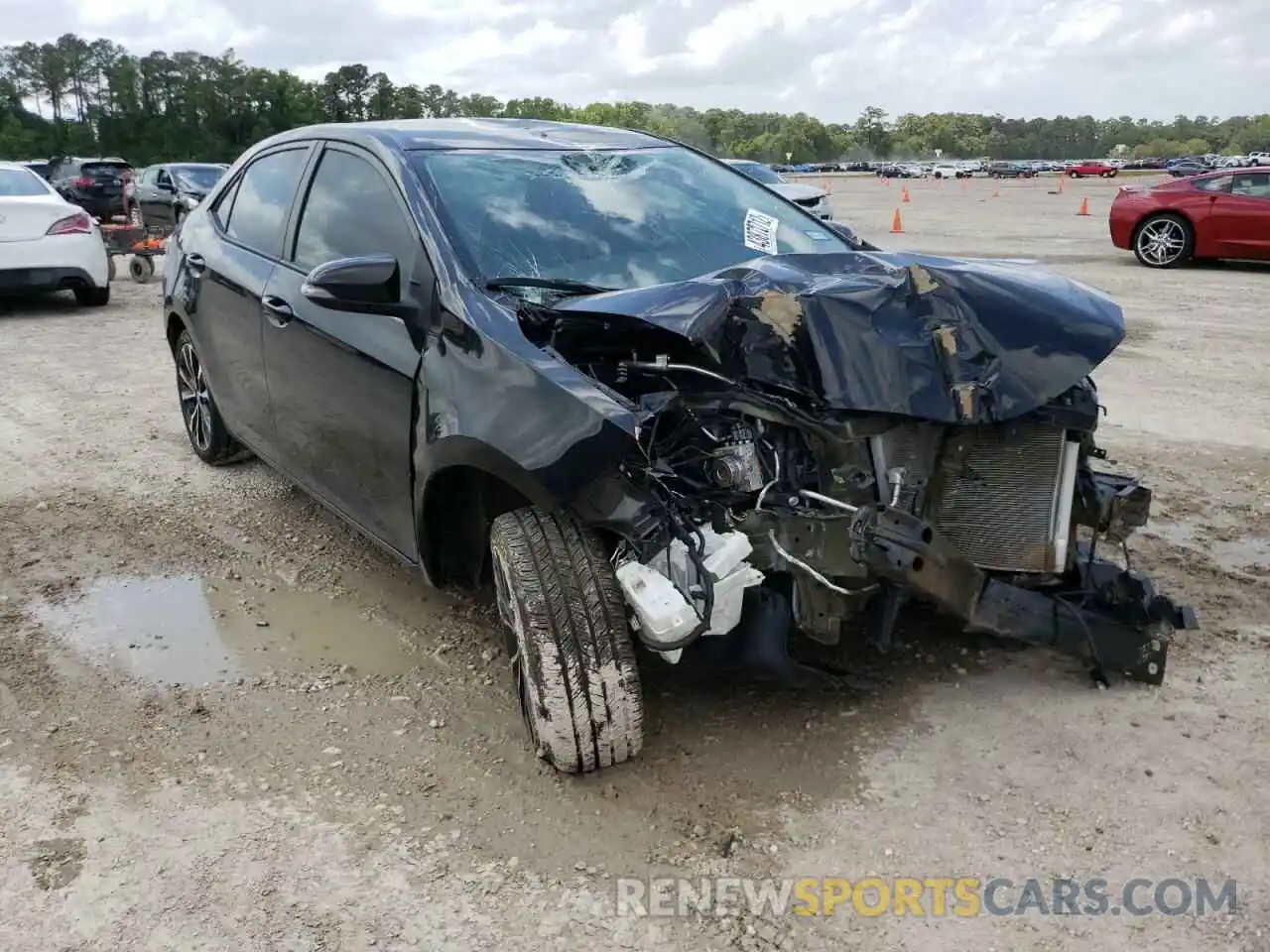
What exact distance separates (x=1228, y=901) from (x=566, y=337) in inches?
81.7

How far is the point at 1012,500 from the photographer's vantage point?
3121mm

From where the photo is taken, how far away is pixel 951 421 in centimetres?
279

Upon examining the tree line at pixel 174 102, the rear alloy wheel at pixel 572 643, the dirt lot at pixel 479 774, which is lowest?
the dirt lot at pixel 479 774

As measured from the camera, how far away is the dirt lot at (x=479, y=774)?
2449 millimetres

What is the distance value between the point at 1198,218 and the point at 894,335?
41.7 ft

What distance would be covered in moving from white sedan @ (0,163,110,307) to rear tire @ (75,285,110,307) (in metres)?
0.07

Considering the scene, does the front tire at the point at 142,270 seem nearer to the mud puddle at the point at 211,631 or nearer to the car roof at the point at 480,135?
the car roof at the point at 480,135

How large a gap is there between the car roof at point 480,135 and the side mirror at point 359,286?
72 centimetres

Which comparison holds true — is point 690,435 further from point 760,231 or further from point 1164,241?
point 1164,241

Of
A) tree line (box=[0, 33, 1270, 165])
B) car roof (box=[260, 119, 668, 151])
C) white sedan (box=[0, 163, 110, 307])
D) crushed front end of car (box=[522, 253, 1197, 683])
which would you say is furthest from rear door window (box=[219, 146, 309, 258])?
tree line (box=[0, 33, 1270, 165])

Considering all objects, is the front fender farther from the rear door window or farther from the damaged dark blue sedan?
the rear door window

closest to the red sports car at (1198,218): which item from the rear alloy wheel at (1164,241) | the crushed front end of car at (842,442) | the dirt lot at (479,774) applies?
the rear alloy wheel at (1164,241)

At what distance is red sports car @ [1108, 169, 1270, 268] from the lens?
13.2 m

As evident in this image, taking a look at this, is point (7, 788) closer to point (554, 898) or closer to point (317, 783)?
point (317, 783)
